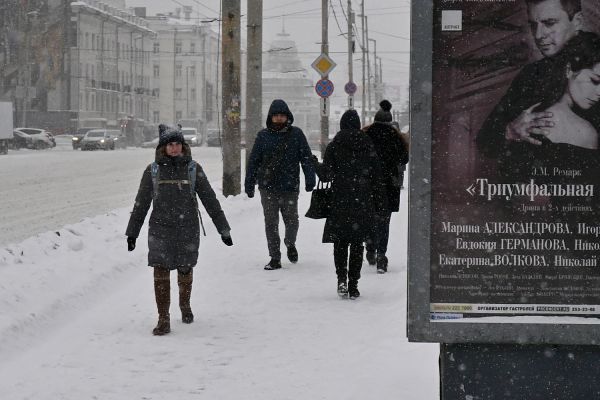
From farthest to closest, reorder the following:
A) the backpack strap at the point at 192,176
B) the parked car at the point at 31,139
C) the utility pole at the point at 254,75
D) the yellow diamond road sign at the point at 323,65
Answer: the parked car at the point at 31,139 < the yellow diamond road sign at the point at 323,65 < the utility pole at the point at 254,75 < the backpack strap at the point at 192,176

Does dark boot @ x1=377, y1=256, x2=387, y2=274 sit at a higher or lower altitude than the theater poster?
lower

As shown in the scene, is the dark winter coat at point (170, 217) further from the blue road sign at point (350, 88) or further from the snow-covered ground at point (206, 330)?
the blue road sign at point (350, 88)

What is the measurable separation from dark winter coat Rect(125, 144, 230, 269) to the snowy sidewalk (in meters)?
0.58

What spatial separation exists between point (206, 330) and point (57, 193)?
16799mm

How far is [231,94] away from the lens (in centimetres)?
1889

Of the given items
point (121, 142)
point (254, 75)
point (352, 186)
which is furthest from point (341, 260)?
point (121, 142)

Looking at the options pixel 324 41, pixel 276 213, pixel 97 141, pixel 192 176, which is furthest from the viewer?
pixel 97 141

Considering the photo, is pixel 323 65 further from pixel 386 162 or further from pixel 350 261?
pixel 350 261

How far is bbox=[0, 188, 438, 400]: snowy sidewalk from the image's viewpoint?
18.5 ft

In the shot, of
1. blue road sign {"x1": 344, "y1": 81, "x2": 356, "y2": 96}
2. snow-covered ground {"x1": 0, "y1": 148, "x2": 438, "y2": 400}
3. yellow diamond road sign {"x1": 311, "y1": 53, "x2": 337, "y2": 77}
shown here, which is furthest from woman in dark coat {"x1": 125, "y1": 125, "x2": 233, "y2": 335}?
blue road sign {"x1": 344, "y1": 81, "x2": 356, "y2": 96}

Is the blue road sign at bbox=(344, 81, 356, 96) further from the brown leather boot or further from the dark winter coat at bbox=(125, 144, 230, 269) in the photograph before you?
the brown leather boot

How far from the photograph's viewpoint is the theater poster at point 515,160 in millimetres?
3941

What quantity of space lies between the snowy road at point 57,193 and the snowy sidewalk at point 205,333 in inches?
178

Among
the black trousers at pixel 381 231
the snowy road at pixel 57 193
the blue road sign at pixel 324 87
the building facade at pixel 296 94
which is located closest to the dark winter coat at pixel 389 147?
the black trousers at pixel 381 231
